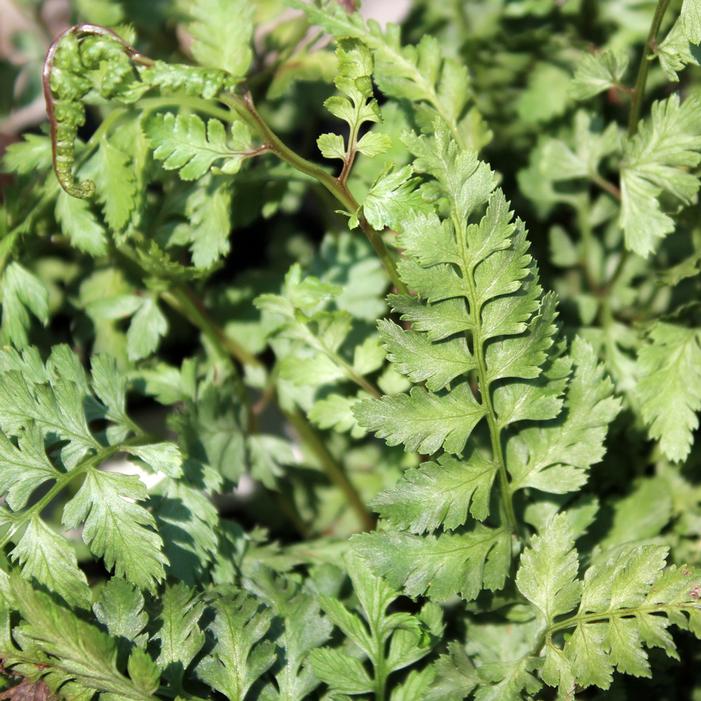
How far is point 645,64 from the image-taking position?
1398 millimetres

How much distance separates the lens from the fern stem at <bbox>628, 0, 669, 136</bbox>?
131 centimetres

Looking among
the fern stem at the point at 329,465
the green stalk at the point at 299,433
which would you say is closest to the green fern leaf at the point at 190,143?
the green stalk at the point at 299,433

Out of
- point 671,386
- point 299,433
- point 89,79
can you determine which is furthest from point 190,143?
point 671,386

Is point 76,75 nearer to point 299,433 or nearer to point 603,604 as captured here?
point 299,433

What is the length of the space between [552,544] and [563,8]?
1.18 metres

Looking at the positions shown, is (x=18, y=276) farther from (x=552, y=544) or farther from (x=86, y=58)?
(x=552, y=544)

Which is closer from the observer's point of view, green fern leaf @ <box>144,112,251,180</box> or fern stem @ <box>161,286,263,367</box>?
green fern leaf @ <box>144,112,251,180</box>

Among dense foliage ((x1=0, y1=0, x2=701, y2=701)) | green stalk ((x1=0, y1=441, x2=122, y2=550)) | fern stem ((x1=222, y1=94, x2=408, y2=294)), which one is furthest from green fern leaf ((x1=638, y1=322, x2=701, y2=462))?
green stalk ((x1=0, y1=441, x2=122, y2=550))

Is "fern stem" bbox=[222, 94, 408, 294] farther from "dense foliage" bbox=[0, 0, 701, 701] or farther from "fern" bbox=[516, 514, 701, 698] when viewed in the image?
"fern" bbox=[516, 514, 701, 698]

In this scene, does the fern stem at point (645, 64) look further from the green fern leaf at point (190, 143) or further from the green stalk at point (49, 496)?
the green stalk at point (49, 496)

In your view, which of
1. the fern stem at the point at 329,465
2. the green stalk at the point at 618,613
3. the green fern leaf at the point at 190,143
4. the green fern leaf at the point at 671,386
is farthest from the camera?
the fern stem at the point at 329,465

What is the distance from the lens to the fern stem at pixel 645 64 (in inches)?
51.7

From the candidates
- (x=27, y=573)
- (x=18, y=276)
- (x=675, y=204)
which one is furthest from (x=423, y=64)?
(x=27, y=573)

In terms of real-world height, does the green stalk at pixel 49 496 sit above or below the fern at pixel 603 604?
above
